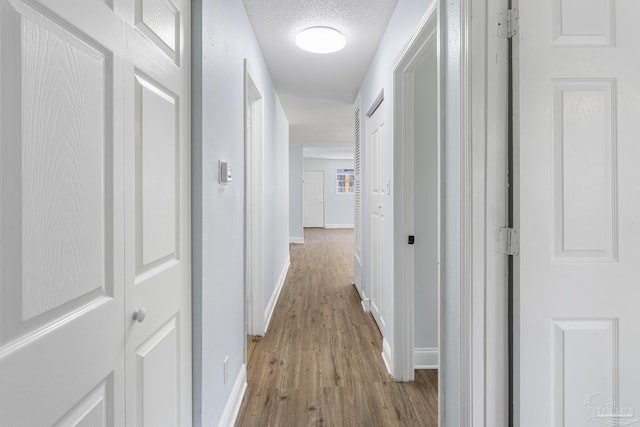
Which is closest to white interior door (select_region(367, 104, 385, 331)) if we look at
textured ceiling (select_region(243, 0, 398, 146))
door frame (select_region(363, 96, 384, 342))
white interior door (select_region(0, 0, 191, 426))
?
door frame (select_region(363, 96, 384, 342))

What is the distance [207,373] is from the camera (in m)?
1.41

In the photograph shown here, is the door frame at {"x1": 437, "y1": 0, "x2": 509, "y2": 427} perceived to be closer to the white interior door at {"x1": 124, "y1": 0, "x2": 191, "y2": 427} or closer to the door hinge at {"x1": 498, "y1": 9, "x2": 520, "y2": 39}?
the door hinge at {"x1": 498, "y1": 9, "x2": 520, "y2": 39}

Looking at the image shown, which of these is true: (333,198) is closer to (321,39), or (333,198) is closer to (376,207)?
(376,207)

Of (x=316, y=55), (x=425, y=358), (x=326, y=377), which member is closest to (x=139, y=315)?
(x=326, y=377)

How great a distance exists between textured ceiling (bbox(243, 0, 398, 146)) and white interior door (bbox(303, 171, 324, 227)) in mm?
6502

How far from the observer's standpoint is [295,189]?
829 centimetres

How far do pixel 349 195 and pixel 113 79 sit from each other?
36.7 feet

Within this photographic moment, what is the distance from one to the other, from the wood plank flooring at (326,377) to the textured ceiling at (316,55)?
2360 mm

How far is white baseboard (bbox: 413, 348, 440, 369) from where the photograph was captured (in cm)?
236

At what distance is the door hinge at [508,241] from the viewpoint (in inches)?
45.0

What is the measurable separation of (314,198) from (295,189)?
11.6 feet

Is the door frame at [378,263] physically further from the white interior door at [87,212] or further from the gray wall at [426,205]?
the white interior door at [87,212]

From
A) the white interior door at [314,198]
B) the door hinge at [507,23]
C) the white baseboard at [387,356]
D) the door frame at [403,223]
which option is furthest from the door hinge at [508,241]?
the white interior door at [314,198]
